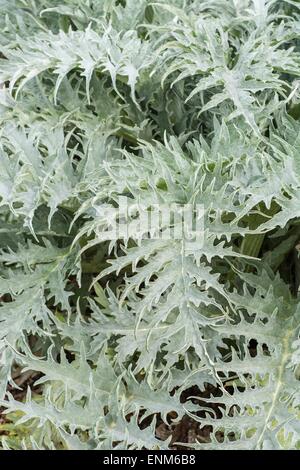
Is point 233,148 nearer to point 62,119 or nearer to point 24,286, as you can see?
point 62,119

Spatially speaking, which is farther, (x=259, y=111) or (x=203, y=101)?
(x=203, y=101)

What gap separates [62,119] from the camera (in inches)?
65.1

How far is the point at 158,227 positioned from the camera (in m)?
1.31

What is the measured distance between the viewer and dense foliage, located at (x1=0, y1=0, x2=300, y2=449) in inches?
51.9

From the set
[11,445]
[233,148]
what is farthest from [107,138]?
[11,445]

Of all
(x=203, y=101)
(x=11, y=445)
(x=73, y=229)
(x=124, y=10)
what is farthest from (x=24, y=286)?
(x=124, y=10)

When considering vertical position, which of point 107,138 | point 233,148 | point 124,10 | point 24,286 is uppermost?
point 124,10

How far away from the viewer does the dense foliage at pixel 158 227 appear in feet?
4.33

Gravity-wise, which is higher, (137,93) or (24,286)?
(137,93)

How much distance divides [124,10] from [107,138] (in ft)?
1.06
